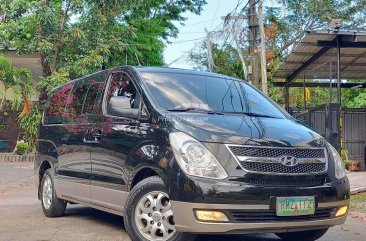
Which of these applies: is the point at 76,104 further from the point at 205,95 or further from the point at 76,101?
the point at 205,95

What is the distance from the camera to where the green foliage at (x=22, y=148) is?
1794 centimetres

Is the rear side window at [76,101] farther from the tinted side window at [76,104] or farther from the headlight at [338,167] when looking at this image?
the headlight at [338,167]

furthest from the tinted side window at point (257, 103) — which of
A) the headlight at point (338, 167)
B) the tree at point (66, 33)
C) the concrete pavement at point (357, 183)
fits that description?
the tree at point (66, 33)

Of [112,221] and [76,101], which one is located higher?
[76,101]

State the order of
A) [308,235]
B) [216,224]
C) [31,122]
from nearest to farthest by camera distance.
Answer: [216,224], [308,235], [31,122]

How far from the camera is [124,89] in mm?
5805

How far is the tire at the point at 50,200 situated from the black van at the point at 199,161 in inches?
33.6

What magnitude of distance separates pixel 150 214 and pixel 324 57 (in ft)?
35.4

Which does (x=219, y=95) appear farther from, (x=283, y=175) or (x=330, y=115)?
(x=330, y=115)

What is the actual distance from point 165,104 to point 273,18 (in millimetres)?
23958

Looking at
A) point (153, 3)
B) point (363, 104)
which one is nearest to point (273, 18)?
point (363, 104)

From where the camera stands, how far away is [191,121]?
475 centimetres

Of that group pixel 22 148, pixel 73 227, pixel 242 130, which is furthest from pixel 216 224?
pixel 22 148

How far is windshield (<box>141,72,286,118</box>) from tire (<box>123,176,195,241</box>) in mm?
866
